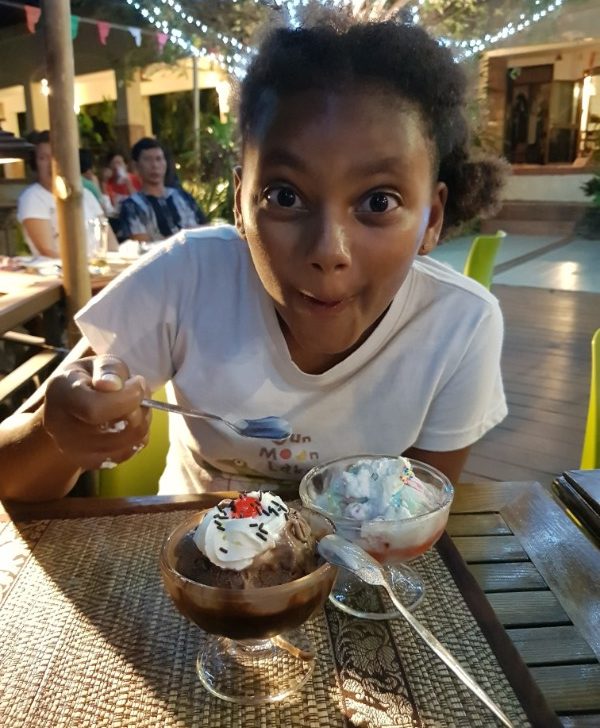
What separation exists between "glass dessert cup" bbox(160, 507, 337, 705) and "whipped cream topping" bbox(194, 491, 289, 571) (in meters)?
0.04

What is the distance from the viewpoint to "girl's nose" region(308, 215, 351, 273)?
0.96 metres

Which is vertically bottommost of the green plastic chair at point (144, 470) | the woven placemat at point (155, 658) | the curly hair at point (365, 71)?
the green plastic chair at point (144, 470)

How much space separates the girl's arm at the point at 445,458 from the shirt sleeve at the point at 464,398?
0.05 feet

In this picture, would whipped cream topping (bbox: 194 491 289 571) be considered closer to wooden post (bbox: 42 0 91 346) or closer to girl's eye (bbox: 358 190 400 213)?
girl's eye (bbox: 358 190 400 213)

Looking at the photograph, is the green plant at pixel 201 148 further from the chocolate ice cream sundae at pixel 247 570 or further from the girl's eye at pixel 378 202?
the chocolate ice cream sundae at pixel 247 570

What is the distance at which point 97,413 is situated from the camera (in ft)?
3.08

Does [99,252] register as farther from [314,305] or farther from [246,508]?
[246,508]

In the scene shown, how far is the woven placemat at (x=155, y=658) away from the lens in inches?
27.9

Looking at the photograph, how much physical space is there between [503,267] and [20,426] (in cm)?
793

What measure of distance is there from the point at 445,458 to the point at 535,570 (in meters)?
0.41

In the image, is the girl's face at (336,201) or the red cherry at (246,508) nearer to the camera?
the red cherry at (246,508)

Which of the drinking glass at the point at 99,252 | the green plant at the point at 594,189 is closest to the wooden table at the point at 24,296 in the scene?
the drinking glass at the point at 99,252

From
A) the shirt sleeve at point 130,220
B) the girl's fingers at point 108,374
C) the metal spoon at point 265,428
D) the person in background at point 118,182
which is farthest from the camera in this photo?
the person in background at point 118,182

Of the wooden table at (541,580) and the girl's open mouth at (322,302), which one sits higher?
the girl's open mouth at (322,302)
